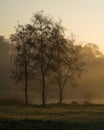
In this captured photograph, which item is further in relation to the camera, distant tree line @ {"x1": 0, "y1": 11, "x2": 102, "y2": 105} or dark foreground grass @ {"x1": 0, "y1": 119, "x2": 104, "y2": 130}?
distant tree line @ {"x1": 0, "y1": 11, "x2": 102, "y2": 105}

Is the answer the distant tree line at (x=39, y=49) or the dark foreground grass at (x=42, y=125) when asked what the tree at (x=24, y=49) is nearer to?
the distant tree line at (x=39, y=49)

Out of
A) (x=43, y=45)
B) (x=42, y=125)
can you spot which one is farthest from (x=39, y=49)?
(x=42, y=125)

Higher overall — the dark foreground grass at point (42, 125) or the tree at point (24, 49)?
the tree at point (24, 49)

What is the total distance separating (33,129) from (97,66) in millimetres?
110285

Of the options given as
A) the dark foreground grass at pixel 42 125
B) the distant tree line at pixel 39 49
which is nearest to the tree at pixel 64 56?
the distant tree line at pixel 39 49

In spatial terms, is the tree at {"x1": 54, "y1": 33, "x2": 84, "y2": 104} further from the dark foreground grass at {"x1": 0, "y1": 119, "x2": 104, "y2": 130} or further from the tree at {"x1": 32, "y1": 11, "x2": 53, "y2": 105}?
the dark foreground grass at {"x1": 0, "y1": 119, "x2": 104, "y2": 130}

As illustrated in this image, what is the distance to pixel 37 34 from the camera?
63062 millimetres

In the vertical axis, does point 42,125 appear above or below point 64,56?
below

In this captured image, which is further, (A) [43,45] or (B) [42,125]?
(A) [43,45]

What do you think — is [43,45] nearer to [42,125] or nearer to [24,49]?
[24,49]

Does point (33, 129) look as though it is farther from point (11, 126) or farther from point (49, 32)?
point (49, 32)

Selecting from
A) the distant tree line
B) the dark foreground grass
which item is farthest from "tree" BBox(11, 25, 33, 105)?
the dark foreground grass

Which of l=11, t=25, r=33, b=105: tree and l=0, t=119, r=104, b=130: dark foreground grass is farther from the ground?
l=11, t=25, r=33, b=105: tree

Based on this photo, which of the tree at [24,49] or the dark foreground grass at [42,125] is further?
the tree at [24,49]
